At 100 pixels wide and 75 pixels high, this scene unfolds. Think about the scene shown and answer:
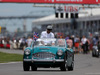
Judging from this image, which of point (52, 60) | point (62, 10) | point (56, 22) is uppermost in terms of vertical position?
point (52, 60)

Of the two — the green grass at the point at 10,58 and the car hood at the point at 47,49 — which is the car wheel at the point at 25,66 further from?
the green grass at the point at 10,58

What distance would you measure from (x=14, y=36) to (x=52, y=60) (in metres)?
50.1

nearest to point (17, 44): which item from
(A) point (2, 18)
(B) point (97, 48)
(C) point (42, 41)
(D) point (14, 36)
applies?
(D) point (14, 36)

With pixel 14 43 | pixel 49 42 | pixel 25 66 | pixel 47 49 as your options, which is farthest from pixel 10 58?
pixel 14 43

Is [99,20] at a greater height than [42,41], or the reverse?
[42,41]

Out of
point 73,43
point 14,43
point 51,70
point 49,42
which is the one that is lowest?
point 14,43

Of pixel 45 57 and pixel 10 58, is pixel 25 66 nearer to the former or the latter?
pixel 45 57

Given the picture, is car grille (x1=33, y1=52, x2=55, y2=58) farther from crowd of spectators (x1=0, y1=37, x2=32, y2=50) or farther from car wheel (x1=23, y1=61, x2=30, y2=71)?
crowd of spectators (x1=0, y1=37, x2=32, y2=50)

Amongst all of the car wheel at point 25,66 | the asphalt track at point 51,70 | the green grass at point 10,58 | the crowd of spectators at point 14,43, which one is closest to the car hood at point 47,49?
the car wheel at point 25,66

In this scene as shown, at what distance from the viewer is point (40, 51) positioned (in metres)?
15.5

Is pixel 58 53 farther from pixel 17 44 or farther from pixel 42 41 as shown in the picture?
pixel 17 44

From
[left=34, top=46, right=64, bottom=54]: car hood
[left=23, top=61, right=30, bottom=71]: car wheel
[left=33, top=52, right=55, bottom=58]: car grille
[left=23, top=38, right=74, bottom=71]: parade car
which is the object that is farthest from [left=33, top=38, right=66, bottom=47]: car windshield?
[left=23, top=61, right=30, bottom=71]: car wheel

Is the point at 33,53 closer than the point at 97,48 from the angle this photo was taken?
Yes

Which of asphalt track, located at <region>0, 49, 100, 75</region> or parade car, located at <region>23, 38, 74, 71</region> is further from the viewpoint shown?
parade car, located at <region>23, 38, 74, 71</region>
